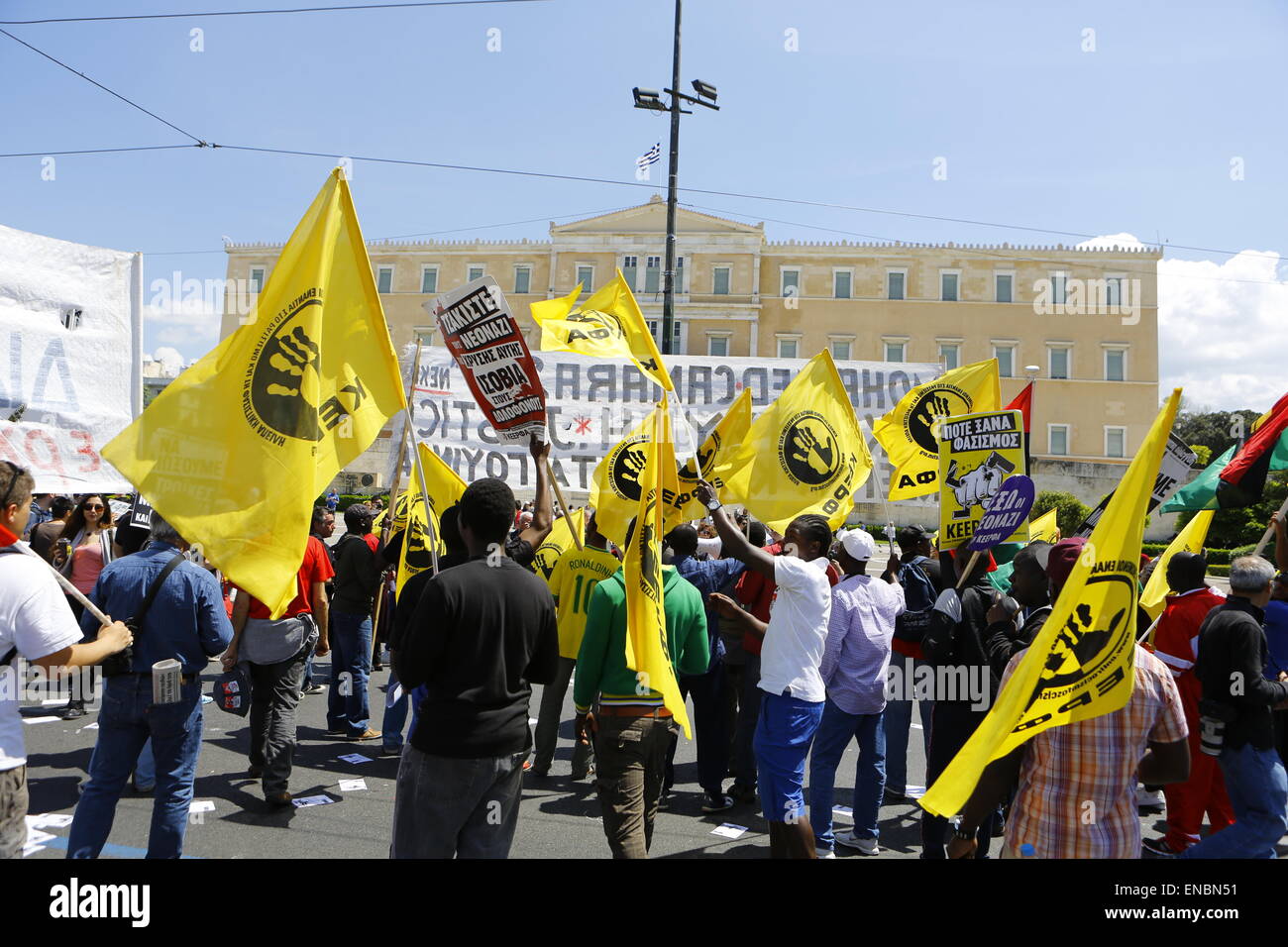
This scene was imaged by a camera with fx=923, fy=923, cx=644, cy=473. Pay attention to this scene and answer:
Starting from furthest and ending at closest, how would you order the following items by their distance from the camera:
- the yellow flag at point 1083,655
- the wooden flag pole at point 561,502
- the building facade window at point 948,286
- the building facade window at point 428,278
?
1. the building facade window at point 428,278
2. the building facade window at point 948,286
3. the wooden flag pole at point 561,502
4. the yellow flag at point 1083,655

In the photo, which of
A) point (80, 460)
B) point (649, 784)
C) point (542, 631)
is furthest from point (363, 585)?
point (542, 631)

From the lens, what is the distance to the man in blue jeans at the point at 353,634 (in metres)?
7.53

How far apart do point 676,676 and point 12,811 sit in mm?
3191

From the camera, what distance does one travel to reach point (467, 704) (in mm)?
3412

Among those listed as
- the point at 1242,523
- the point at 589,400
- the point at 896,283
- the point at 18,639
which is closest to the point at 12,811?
the point at 18,639

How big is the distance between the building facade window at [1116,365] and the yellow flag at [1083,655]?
177ft

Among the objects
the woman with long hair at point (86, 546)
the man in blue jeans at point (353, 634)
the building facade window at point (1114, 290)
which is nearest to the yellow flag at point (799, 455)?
the man in blue jeans at point (353, 634)

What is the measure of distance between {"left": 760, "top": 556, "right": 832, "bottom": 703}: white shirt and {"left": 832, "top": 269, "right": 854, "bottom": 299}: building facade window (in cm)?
4998

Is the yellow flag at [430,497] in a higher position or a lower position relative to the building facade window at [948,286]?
lower

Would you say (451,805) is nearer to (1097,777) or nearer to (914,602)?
(1097,777)

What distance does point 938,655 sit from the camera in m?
5.07

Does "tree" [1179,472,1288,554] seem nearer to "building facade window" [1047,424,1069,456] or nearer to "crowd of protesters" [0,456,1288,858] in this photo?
"building facade window" [1047,424,1069,456]

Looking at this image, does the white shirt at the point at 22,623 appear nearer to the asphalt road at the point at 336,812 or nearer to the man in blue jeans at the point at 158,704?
the man in blue jeans at the point at 158,704
